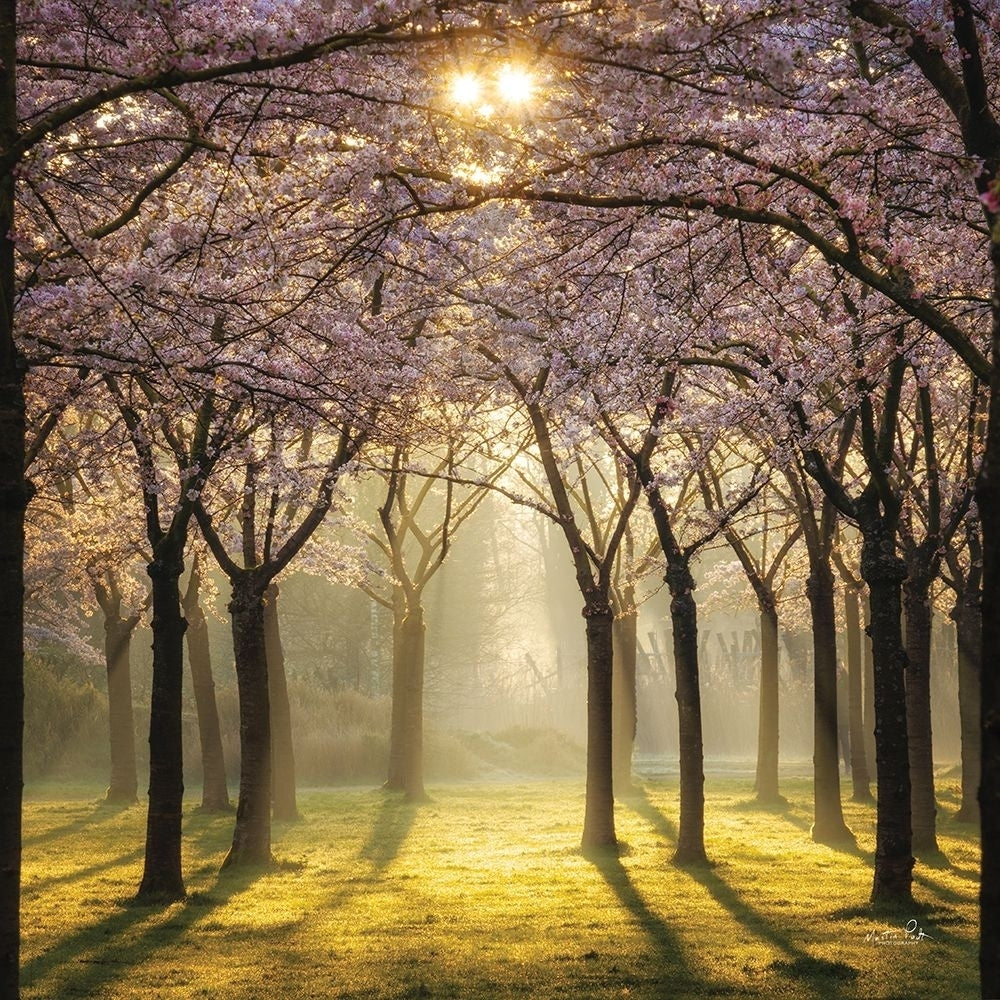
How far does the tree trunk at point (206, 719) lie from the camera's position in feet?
78.0

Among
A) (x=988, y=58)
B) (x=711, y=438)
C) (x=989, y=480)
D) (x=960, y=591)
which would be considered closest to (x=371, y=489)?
(x=960, y=591)

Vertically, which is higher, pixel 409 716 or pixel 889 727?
pixel 889 727

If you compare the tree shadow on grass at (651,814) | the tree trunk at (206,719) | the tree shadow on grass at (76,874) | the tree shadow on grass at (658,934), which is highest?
the tree trunk at (206,719)

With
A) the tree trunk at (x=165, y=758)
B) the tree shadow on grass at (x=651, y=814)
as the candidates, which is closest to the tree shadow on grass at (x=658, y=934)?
the tree shadow on grass at (x=651, y=814)

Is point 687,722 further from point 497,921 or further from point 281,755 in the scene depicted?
point 281,755

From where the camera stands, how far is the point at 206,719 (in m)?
23.8

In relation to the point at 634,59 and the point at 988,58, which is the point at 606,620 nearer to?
the point at 988,58

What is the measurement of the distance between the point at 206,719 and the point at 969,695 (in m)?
14.7

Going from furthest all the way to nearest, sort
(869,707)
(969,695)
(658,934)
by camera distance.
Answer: (869,707) < (969,695) < (658,934)

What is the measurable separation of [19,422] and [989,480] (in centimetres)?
554

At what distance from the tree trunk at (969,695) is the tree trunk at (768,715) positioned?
13.9 feet

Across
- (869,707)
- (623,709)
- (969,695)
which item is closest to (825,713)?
(969,695)

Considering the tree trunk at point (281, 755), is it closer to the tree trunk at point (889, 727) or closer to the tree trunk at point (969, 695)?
the tree trunk at point (969, 695)

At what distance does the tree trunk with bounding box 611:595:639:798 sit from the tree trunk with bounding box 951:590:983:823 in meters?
8.59
